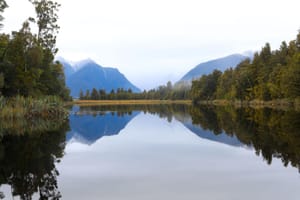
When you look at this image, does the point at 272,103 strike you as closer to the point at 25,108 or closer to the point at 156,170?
the point at 25,108

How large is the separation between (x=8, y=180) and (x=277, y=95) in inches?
2758

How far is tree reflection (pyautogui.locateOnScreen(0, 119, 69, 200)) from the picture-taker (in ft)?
35.0

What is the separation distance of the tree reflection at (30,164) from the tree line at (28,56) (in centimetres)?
1480

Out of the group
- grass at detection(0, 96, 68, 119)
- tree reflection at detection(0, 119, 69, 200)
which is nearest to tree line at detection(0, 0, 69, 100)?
grass at detection(0, 96, 68, 119)

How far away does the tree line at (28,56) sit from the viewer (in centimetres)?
3967

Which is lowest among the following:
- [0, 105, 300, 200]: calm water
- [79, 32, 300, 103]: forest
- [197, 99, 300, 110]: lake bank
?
[0, 105, 300, 200]: calm water

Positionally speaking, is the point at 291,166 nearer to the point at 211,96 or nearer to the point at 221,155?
the point at 221,155

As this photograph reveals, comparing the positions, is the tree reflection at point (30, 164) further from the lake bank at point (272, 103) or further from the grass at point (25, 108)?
the lake bank at point (272, 103)

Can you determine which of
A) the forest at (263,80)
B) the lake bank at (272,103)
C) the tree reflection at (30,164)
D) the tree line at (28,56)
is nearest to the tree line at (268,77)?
the forest at (263,80)

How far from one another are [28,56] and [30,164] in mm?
30378

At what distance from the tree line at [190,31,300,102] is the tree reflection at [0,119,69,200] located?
157 ft

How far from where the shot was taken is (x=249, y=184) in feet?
36.2

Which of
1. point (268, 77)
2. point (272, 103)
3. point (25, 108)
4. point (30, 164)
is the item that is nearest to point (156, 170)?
point (30, 164)

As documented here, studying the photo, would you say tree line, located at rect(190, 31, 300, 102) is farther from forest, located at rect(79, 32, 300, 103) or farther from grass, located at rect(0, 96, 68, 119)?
grass, located at rect(0, 96, 68, 119)
